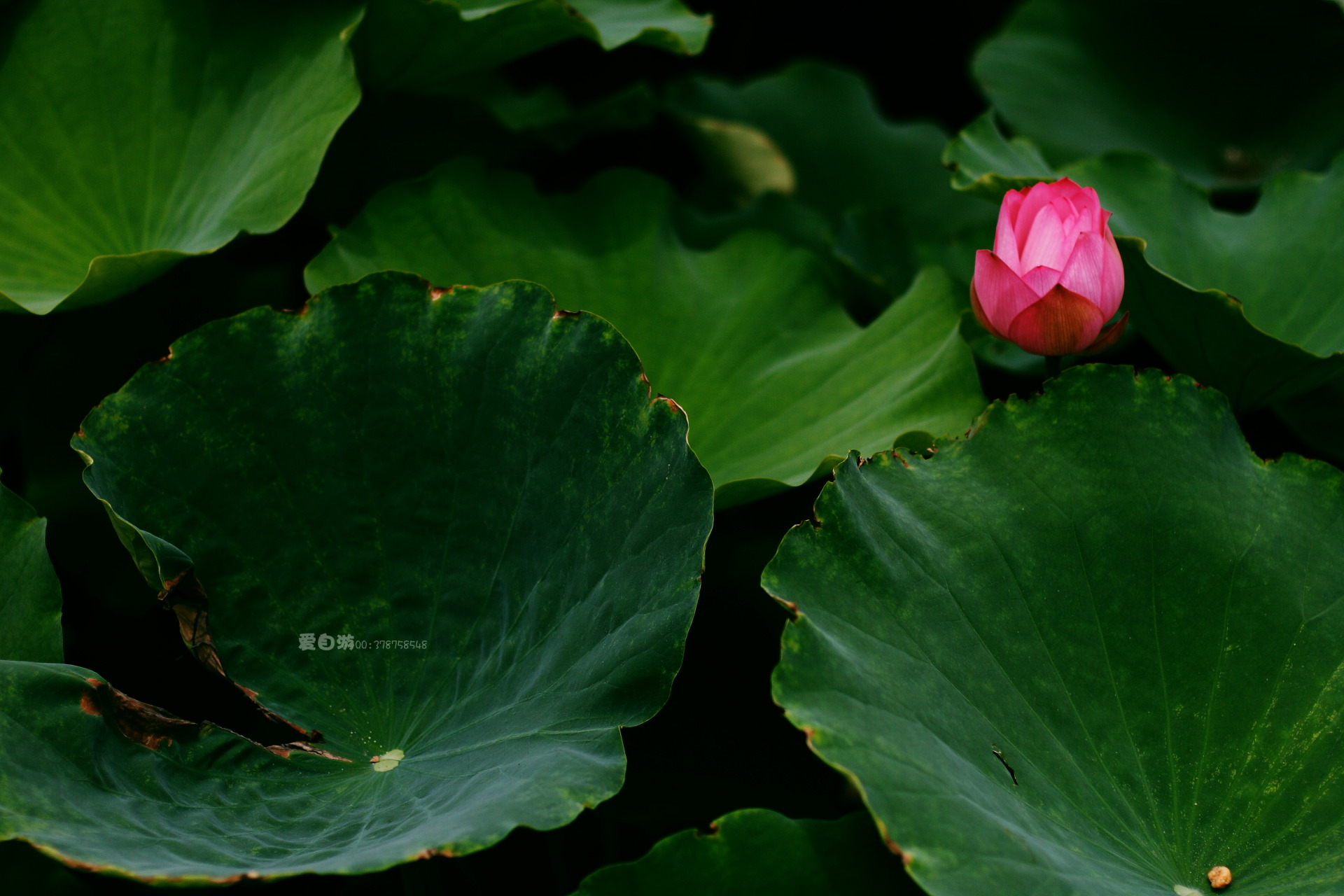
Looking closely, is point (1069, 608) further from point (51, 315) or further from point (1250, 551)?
point (51, 315)

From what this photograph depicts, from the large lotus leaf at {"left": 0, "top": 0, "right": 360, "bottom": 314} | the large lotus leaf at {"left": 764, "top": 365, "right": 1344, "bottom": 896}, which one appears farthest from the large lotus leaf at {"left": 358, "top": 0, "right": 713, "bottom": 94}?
the large lotus leaf at {"left": 764, "top": 365, "right": 1344, "bottom": 896}

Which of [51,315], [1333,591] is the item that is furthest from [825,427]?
[51,315]

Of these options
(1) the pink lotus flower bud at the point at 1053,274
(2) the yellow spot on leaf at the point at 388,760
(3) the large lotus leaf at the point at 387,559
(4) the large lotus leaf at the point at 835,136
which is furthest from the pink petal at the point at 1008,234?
(4) the large lotus leaf at the point at 835,136

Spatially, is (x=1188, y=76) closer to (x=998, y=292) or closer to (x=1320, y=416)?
(x=1320, y=416)

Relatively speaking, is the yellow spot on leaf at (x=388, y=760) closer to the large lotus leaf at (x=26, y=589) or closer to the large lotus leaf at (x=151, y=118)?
the large lotus leaf at (x=26, y=589)

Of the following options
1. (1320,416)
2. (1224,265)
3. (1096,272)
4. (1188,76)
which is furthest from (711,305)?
(1188,76)

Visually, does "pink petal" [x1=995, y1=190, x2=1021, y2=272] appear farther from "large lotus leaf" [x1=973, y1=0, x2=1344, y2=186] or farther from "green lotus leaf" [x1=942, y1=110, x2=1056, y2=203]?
"large lotus leaf" [x1=973, y1=0, x2=1344, y2=186]
